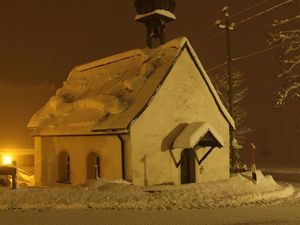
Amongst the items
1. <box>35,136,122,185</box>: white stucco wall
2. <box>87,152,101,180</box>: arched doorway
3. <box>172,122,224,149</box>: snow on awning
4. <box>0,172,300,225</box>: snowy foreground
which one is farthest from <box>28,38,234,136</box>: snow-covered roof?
<box>0,172,300,225</box>: snowy foreground

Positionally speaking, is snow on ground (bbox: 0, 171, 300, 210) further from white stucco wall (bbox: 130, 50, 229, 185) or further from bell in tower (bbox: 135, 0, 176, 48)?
bell in tower (bbox: 135, 0, 176, 48)

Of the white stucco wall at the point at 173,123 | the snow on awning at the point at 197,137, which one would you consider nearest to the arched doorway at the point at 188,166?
the white stucco wall at the point at 173,123

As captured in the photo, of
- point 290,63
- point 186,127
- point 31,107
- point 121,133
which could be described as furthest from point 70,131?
point 31,107

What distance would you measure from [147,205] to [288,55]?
12.3m

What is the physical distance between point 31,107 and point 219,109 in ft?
56.7

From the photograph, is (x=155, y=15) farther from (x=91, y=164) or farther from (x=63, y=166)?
(x=63, y=166)

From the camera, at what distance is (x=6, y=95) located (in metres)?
32.5

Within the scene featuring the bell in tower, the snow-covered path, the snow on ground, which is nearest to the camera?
the snow-covered path

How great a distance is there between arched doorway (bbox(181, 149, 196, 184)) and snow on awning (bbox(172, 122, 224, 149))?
660 millimetres

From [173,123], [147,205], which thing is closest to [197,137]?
[173,123]

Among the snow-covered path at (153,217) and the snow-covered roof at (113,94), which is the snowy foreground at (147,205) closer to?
the snow-covered path at (153,217)

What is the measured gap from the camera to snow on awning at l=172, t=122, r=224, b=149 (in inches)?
675

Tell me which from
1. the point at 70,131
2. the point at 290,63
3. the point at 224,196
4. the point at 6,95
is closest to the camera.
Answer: the point at 224,196

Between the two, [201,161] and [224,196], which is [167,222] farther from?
[201,161]
